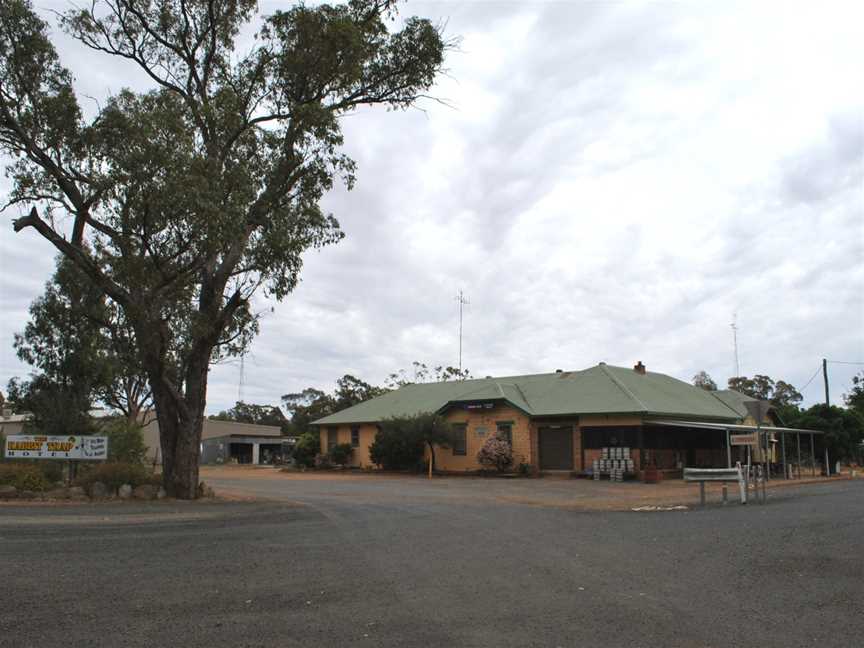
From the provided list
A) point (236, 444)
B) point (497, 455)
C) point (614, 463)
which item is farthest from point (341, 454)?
point (236, 444)

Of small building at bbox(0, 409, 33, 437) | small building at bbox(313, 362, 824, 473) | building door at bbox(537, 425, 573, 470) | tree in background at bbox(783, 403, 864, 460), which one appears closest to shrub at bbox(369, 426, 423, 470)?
small building at bbox(313, 362, 824, 473)

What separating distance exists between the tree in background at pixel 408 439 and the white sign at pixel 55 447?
1833 centimetres

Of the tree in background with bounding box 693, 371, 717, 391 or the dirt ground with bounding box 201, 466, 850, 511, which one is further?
the tree in background with bounding box 693, 371, 717, 391

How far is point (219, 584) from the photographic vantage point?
7922 mm

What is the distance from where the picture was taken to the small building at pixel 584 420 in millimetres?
31547

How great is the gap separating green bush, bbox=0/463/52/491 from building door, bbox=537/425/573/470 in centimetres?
2140

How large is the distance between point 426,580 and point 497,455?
25592 mm

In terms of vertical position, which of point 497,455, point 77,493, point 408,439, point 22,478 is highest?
point 408,439

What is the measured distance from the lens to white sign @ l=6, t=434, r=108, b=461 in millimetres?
18734

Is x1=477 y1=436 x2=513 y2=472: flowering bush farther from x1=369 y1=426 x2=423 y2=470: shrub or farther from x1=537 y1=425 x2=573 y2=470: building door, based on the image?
x1=369 y1=426 x2=423 y2=470: shrub

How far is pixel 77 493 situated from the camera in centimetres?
1777

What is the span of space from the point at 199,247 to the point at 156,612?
11.3 m

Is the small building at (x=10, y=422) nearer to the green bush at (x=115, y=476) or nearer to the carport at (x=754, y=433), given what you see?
the green bush at (x=115, y=476)

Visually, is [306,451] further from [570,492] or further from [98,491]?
[98,491]
